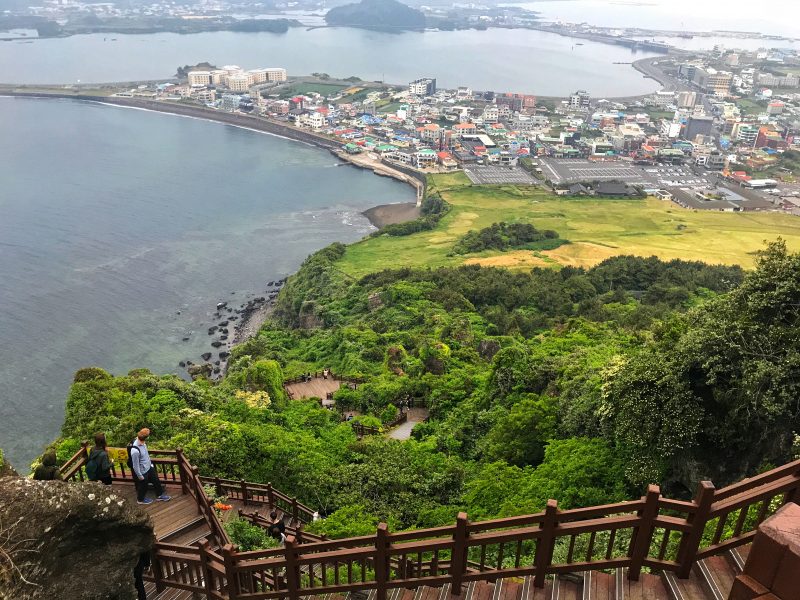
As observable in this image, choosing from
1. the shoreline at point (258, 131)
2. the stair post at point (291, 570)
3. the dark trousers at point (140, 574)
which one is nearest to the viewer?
the stair post at point (291, 570)

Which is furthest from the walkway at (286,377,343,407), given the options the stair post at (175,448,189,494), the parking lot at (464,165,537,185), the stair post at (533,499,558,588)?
the parking lot at (464,165,537,185)

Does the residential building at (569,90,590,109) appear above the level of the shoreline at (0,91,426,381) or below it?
above

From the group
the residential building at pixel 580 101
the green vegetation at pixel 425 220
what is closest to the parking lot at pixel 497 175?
the green vegetation at pixel 425 220

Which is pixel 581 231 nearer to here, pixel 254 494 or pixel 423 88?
pixel 254 494

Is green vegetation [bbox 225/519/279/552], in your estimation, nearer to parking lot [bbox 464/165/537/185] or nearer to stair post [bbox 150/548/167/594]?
stair post [bbox 150/548/167/594]

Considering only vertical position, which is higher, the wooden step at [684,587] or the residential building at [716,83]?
the residential building at [716,83]

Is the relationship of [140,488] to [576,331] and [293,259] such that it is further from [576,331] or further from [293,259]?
[293,259]

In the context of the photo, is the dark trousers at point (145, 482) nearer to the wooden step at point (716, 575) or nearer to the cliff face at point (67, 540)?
the cliff face at point (67, 540)
